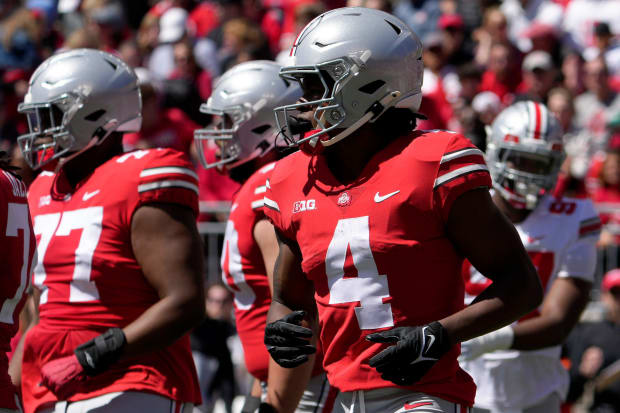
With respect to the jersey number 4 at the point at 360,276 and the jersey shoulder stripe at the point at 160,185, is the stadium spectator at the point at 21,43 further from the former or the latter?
the jersey number 4 at the point at 360,276

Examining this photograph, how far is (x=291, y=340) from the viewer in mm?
3539

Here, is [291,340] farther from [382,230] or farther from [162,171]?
[162,171]

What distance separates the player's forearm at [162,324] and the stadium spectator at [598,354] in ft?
13.8

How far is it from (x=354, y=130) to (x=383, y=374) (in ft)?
2.59

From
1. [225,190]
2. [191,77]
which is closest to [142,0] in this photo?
[191,77]

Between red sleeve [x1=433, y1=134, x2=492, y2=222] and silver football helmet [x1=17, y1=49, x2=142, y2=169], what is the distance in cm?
175

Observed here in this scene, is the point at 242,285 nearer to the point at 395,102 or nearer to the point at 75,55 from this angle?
the point at 75,55

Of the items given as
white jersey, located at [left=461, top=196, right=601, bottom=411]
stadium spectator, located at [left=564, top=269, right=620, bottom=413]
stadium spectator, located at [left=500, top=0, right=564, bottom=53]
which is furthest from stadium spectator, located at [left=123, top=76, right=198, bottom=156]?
white jersey, located at [left=461, top=196, right=601, bottom=411]

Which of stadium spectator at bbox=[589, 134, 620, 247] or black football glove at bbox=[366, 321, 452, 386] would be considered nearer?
black football glove at bbox=[366, 321, 452, 386]

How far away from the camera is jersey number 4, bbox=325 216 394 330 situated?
3.37 meters

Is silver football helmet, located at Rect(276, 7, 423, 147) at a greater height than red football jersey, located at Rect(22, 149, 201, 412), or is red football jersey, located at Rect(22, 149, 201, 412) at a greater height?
silver football helmet, located at Rect(276, 7, 423, 147)

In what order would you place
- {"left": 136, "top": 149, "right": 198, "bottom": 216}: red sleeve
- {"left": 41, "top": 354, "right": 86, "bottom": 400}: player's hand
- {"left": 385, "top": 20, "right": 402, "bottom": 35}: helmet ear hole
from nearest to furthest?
{"left": 385, "top": 20, "right": 402, "bottom": 35}: helmet ear hole
{"left": 41, "top": 354, "right": 86, "bottom": 400}: player's hand
{"left": 136, "top": 149, "right": 198, "bottom": 216}: red sleeve

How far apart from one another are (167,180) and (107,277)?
0.43 m

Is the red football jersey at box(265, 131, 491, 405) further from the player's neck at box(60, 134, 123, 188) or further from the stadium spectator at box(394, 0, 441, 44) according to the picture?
the stadium spectator at box(394, 0, 441, 44)
